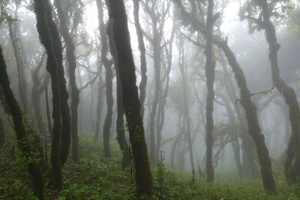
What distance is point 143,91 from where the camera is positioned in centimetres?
1390

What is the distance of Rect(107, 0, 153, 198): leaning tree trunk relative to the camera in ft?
22.2

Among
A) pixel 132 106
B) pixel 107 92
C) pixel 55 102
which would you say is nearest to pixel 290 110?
pixel 132 106

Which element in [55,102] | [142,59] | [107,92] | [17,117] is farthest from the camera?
[107,92]

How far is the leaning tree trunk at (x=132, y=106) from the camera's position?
6.77 meters

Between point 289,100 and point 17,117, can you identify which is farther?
point 289,100

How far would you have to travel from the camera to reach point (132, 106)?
686cm

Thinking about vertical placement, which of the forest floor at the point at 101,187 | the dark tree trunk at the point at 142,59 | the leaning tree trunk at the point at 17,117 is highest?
Result: the dark tree trunk at the point at 142,59

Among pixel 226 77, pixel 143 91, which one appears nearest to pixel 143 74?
pixel 143 91

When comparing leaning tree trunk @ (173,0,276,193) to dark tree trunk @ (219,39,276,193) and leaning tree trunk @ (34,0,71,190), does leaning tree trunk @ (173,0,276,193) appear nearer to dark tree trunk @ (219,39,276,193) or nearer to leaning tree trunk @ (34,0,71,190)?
dark tree trunk @ (219,39,276,193)

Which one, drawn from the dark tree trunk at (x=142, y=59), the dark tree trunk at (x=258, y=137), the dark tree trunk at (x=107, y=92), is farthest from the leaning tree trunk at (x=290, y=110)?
the dark tree trunk at (x=107, y=92)

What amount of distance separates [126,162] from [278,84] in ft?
25.7

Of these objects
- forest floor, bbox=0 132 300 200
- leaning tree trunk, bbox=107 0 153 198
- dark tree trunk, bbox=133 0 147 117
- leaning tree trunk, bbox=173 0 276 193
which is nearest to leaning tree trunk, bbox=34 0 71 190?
forest floor, bbox=0 132 300 200

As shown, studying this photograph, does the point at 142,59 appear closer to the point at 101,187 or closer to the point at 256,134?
the point at 256,134

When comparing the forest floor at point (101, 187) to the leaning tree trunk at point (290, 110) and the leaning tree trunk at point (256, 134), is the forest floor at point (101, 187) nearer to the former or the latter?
the leaning tree trunk at point (256, 134)
